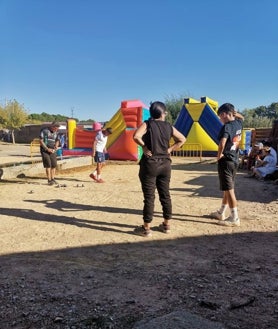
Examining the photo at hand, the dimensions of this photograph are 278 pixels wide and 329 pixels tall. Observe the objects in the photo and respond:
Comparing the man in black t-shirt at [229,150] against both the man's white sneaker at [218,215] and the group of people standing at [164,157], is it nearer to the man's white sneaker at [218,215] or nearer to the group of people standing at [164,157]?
the group of people standing at [164,157]

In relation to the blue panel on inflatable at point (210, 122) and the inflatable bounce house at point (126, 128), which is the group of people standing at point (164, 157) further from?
the blue panel on inflatable at point (210, 122)

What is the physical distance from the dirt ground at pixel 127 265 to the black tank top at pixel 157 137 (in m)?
1.25

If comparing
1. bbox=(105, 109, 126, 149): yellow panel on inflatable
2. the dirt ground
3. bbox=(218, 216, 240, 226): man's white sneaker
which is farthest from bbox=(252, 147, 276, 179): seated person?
bbox=(105, 109, 126, 149): yellow panel on inflatable

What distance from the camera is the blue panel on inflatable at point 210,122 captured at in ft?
72.3

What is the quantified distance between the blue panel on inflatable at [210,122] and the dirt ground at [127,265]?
14.3 metres

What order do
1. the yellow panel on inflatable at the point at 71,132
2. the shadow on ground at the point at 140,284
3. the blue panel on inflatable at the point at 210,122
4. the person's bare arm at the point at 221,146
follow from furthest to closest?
1. the blue panel on inflatable at the point at 210,122
2. the yellow panel on inflatable at the point at 71,132
3. the person's bare arm at the point at 221,146
4. the shadow on ground at the point at 140,284

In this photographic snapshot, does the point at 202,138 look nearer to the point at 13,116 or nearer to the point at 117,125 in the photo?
the point at 117,125

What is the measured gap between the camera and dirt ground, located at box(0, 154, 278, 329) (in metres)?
3.08

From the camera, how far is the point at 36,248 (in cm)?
493

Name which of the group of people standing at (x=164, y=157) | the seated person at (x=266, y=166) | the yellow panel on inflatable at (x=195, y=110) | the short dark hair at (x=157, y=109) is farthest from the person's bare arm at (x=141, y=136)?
the yellow panel on inflatable at (x=195, y=110)

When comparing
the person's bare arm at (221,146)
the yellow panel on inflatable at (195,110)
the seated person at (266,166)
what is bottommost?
the seated person at (266,166)

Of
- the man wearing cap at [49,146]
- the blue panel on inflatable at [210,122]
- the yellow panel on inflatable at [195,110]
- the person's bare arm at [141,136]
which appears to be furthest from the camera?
the yellow panel on inflatable at [195,110]

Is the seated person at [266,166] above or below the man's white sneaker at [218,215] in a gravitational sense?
above

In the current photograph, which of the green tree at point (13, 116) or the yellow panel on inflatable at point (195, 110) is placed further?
the green tree at point (13, 116)
